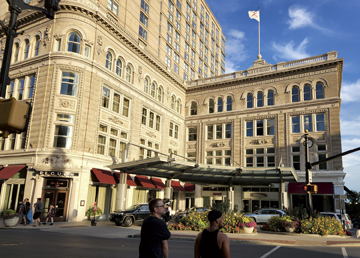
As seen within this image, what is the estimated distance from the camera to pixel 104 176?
29500 millimetres

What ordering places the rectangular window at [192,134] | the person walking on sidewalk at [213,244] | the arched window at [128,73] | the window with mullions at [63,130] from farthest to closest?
the rectangular window at [192,134], the arched window at [128,73], the window with mullions at [63,130], the person walking on sidewalk at [213,244]

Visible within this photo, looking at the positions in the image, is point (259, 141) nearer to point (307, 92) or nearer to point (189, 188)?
point (307, 92)

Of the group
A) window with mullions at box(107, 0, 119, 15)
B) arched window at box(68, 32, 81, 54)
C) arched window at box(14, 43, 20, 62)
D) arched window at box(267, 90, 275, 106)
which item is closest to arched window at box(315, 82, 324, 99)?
arched window at box(267, 90, 275, 106)

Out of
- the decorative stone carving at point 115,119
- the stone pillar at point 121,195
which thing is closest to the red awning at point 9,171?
the stone pillar at point 121,195

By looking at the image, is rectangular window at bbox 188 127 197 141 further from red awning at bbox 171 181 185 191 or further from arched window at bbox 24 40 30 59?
arched window at bbox 24 40 30 59

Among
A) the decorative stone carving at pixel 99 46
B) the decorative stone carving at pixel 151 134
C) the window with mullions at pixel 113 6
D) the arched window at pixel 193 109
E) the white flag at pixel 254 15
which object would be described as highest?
the white flag at pixel 254 15

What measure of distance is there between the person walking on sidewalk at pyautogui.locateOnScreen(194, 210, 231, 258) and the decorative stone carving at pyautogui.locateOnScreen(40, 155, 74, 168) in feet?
79.9

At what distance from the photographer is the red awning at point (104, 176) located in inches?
1131

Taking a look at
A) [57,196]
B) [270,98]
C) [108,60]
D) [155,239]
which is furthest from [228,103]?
[155,239]

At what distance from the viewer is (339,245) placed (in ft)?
50.9

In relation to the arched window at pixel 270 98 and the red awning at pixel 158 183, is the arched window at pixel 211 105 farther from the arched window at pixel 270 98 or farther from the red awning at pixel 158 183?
the red awning at pixel 158 183

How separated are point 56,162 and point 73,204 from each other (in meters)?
3.94

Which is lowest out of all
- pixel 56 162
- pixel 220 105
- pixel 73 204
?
pixel 73 204

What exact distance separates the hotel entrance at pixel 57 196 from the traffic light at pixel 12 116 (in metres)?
25.3
